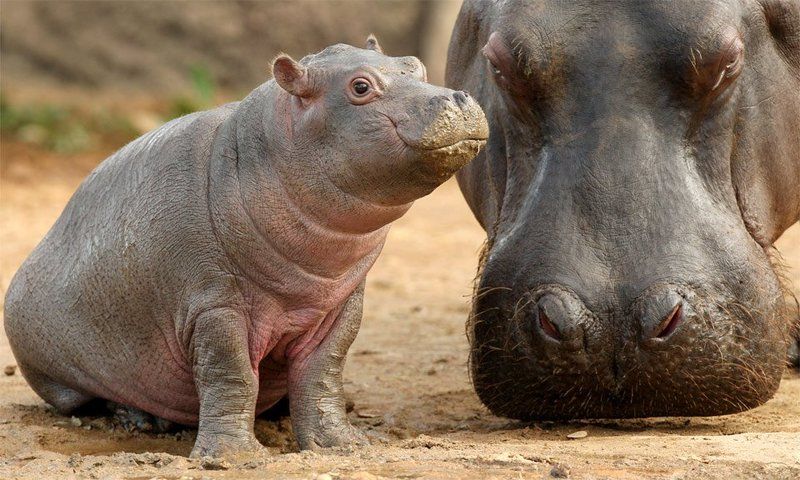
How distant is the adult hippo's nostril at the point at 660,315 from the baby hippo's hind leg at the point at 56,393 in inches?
81.2

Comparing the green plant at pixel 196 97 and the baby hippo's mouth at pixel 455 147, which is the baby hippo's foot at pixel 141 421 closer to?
the baby hippo's mouth at pixel 455 147

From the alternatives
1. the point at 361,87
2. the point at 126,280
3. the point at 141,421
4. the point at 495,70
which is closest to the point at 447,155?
the point at 361,87

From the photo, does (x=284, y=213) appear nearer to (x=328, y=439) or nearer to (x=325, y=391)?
(x=325, y=391)

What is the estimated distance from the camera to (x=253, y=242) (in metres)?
4.07

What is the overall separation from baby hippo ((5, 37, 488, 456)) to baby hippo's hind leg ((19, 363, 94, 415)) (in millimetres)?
154

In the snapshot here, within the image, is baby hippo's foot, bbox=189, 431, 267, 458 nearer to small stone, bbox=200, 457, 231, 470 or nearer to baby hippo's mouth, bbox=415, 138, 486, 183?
small stone, bbox=200, 457, 231, 470

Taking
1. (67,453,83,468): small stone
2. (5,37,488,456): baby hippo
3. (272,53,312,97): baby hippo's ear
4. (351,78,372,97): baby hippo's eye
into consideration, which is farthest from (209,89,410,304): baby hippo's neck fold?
(67,453,83,468): small stone

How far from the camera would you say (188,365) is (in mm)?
4383

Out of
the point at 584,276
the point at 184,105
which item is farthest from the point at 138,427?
the point at 184,105

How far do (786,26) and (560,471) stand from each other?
87.7 inches

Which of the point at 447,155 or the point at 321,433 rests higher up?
the point at 447,155

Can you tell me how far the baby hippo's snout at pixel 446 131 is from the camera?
364 centimetres

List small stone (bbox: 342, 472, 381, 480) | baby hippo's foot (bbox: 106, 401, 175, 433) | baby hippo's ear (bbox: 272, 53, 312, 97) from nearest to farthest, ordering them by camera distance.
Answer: small stone (bbox: 342, 472, 381, 480) → baby hippo's ear (bbox: 272, 53, 312, 97) → baby hippo's foot (bbox: 106, 401, 175, 433)

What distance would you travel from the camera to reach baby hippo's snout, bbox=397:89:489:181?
364cm
